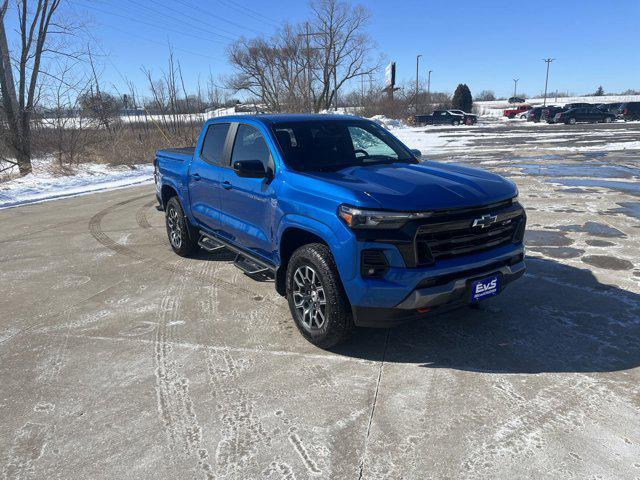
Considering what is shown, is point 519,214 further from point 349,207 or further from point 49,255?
point 49,255

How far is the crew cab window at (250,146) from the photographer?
443 centimetres

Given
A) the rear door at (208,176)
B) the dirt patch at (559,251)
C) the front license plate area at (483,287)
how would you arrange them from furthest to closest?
the dirt patch at (559,251) → the rear door at (208,176) → the front license plate area at (483,287)

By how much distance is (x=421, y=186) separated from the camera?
137 inches

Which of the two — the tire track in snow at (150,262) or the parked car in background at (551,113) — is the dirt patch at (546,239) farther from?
the parked car in background at (551,113)

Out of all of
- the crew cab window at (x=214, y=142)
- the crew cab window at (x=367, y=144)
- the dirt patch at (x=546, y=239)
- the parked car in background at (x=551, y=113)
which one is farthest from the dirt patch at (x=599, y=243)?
the parked car in background at (x=551, y=113)

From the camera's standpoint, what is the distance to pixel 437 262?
10.8ft

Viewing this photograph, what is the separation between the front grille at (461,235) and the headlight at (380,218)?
110 millimetres

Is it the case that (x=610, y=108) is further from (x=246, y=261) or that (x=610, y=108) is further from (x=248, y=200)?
(x=248, y=200)

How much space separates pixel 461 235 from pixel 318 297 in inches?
46.4

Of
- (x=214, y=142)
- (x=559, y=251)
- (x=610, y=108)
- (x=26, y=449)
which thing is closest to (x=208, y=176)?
(x=214, y=142)

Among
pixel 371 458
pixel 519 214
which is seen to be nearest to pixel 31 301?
pixel 371 458

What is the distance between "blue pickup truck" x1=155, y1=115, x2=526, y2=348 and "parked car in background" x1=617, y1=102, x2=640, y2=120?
152ft

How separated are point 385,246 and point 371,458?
4.34ft

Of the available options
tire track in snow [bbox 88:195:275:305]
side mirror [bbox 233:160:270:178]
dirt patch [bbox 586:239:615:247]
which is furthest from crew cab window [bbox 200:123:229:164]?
dirt patch [bbox 586:239:615:247]
